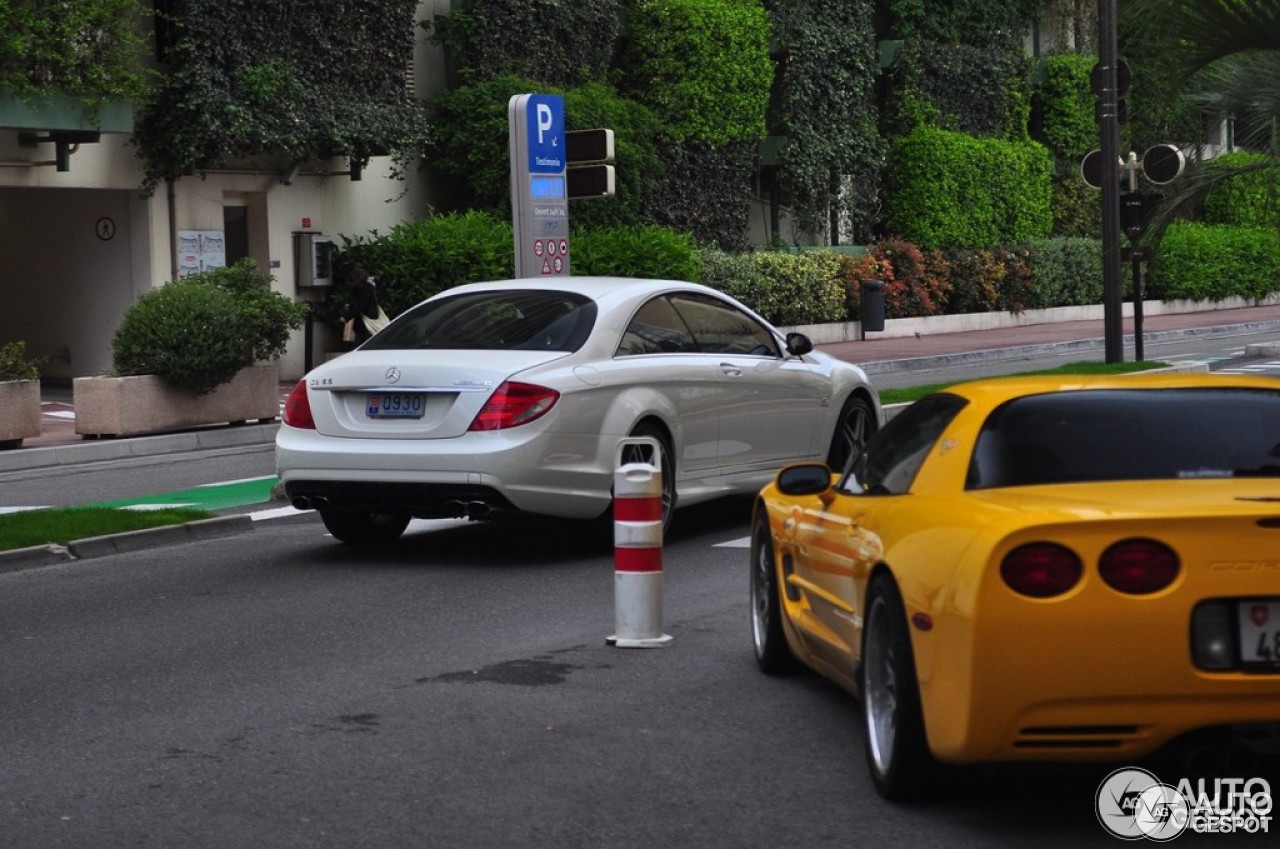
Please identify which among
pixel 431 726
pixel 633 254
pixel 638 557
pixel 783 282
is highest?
pixel 633 254

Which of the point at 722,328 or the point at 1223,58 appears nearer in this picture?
the point at 722,328

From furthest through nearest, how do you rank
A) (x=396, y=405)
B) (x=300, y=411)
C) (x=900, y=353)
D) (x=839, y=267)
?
(x=839, y=267) < (x=900, y=353) < (x=300, y=411) < (x=396, y=405)

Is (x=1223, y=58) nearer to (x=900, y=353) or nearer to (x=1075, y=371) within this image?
(x=1075, y=371)

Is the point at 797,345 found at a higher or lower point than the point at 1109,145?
lower

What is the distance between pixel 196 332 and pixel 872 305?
2064cm

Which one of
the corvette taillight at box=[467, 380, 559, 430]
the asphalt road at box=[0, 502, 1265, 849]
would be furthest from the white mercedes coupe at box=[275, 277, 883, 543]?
the asphalt road at box=[0, 502, 1265, 849]

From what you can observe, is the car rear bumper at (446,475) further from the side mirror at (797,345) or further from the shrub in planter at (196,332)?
the shrub in planter at (196,332)

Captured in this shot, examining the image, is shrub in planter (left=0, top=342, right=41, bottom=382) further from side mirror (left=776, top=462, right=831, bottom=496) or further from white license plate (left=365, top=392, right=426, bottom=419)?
side mirror (left=776, top=462, right=831, bottom=496)

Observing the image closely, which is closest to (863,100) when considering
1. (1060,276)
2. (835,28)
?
(835,28)

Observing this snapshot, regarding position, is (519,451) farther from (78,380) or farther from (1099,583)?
(78,380)

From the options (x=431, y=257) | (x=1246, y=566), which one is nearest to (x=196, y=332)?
(x=431, y=257)

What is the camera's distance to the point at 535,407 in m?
10.5

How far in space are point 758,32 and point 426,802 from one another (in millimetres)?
33508

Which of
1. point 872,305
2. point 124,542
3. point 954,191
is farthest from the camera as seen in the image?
point 954,191
